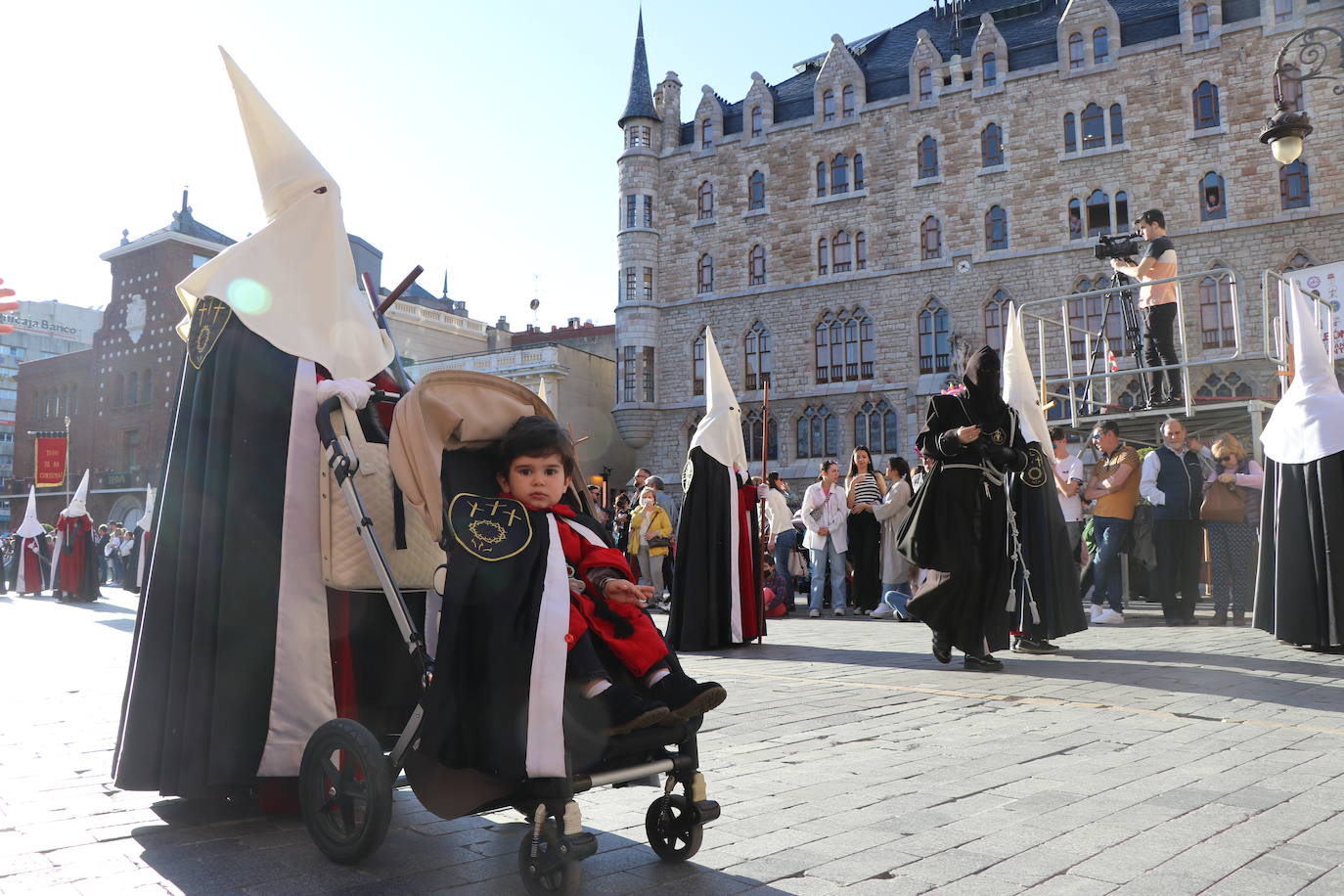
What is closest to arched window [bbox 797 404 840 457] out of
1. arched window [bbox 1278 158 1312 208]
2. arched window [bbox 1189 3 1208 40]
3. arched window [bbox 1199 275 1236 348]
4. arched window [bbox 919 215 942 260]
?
arched window [bbox 919 215 942 260]

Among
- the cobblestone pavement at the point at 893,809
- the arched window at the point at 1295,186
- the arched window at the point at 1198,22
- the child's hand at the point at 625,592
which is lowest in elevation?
the cobblestone pavement at the point at 893,809

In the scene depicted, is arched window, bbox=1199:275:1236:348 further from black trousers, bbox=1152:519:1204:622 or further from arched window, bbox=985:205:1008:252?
black trousers, bbox=1152:519:1204:622

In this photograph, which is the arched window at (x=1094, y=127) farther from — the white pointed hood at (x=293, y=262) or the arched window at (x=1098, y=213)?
the white pointed hood at (x=293, y=262)

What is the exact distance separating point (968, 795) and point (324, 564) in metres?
2.45

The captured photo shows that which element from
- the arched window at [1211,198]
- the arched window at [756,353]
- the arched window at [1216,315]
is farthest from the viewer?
the arched window at [756,353]

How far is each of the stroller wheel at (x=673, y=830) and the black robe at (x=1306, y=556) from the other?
6.55m

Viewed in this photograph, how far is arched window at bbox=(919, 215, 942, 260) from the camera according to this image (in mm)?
33250

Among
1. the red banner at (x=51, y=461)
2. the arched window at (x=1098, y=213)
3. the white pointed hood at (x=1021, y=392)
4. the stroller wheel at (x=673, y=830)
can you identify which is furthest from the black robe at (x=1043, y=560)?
the red banner at (x=51, y=461)

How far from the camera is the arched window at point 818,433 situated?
3466 centimetres

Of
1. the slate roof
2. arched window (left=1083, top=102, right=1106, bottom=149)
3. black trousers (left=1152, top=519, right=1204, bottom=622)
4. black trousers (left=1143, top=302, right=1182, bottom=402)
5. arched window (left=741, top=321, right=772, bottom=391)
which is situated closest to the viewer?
black trousers (left=1152, top=519, right=1204, bottom=622)

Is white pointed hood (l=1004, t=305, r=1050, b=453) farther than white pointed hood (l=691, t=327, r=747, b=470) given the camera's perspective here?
No

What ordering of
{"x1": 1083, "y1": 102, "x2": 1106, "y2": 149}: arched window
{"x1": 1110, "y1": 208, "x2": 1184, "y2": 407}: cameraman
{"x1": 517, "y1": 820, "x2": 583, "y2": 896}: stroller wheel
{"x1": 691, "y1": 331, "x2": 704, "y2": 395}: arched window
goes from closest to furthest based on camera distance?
{"x1": 517, "y1": 820, "x2": 583, "y2": 896}: stroller wheel → {"x1": 1110, "y1": 208, "x2": 1184, "y2": 407}: cameraman → {"x1": 1083, "y1": 102, "x2": 1106, "y2": 149}: arched window → {"x1": 691, "y1": 331, "x2": 704, "y2": 395}: arched window

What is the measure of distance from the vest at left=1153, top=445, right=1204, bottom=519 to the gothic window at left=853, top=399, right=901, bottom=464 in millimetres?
23787

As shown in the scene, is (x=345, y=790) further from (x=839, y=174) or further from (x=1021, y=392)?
(x=839, y=174)
